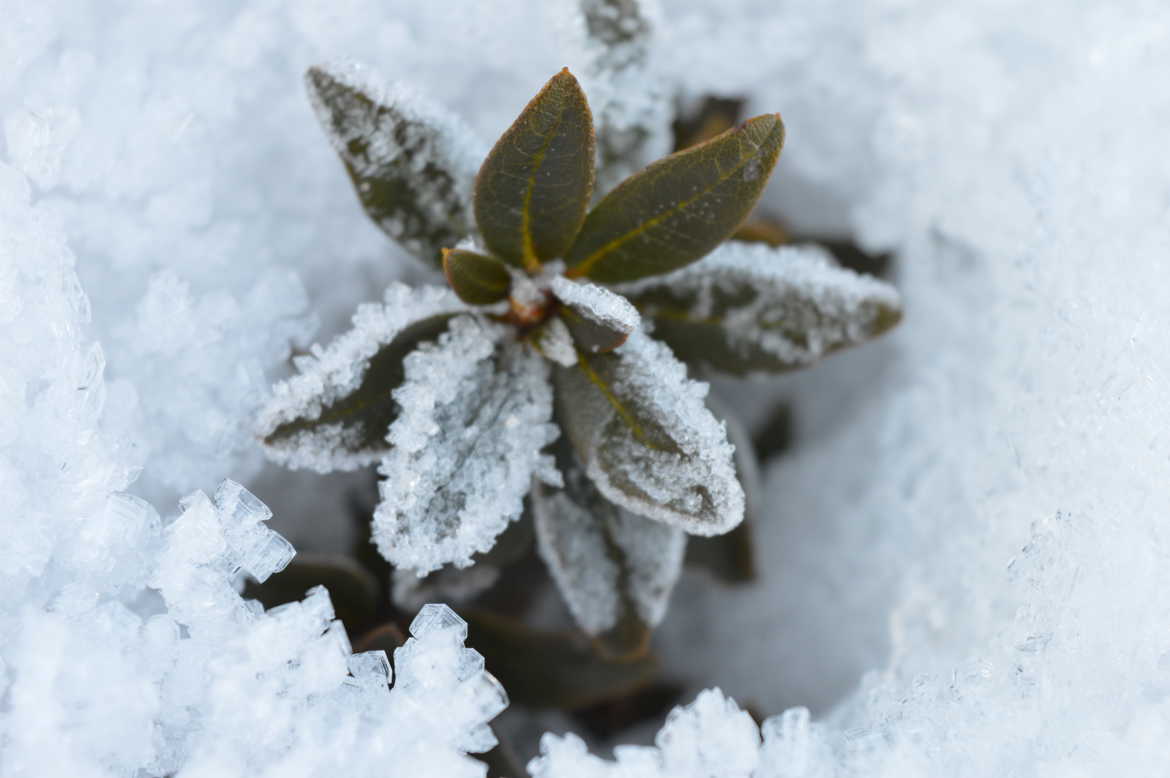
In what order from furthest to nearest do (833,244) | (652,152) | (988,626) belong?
(833,244), (652,152), (988,626)

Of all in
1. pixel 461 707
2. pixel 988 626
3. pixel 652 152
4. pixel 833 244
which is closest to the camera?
pixel 461 707

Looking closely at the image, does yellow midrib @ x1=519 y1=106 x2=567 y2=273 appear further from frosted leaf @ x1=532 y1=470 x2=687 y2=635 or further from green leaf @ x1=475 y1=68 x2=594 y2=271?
frosted leaf @ x1=532 y1=470 x2=687 y2=635

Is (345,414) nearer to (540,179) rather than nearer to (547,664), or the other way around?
(540,179)

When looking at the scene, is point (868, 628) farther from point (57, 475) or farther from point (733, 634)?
point (57, 475)

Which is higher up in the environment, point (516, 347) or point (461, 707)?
point (516, 347)

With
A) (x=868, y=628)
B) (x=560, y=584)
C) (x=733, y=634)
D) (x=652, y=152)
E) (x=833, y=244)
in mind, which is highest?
(x=652, y=152)

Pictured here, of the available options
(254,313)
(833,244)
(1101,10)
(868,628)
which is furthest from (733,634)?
→ (1101,10)

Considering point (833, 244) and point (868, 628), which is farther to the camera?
point (833, 244)
